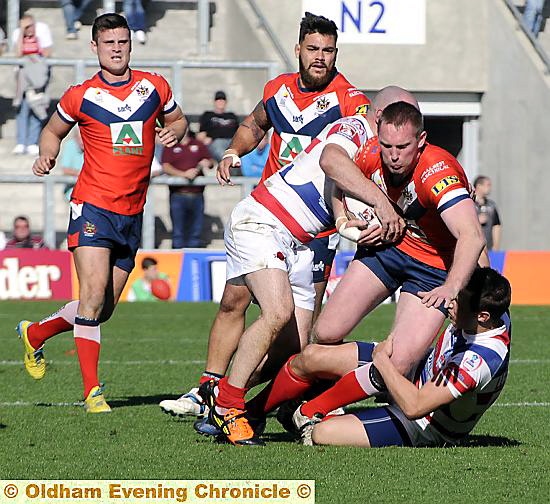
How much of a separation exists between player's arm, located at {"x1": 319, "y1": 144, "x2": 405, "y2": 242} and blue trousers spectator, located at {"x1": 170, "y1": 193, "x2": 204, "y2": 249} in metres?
11.9

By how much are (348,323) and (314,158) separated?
2.88 feet

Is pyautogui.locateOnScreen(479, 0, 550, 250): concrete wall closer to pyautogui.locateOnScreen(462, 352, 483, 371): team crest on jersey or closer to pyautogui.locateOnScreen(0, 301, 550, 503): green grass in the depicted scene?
pyautogui.locateOnScreen(0, 301, 550, 503): green grass

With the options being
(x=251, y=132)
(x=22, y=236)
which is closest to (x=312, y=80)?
(x=251, y=132)

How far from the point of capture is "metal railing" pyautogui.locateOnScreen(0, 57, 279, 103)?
19.2m

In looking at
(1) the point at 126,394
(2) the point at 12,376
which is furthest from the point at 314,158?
(2) the point at 12,376

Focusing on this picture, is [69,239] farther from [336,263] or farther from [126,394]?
[336,263]

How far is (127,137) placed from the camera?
8.41 metres

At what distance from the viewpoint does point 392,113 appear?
6309 mm

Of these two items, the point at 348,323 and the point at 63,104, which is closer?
the point at 348,323

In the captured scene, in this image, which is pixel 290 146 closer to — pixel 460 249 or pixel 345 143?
pixel 345 143

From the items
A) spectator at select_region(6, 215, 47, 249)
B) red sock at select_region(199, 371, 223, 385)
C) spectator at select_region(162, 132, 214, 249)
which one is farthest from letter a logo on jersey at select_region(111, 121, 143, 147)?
spectator at select_region(162, 132, 214, 249)

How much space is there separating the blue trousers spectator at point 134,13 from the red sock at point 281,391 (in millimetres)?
15228

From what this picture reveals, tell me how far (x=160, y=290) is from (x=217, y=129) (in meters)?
2.48

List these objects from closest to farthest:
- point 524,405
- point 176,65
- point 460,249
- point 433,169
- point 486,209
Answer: point 460,249
point 433,169
point 524,405
point 486,209
point 176,65
